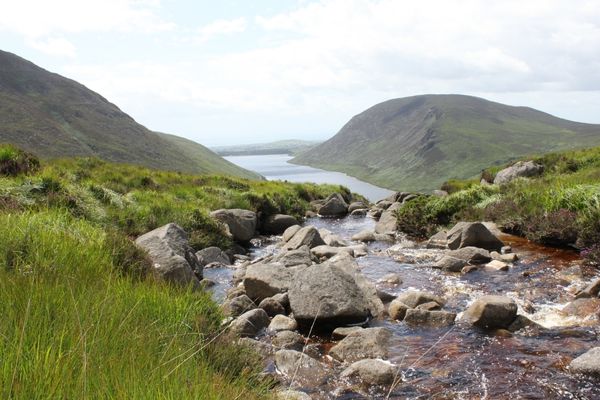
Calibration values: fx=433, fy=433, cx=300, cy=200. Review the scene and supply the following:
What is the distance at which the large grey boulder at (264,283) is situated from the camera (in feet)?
37.2

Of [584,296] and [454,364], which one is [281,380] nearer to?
[454,364]

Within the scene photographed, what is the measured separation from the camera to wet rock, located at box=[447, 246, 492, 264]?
14.6 meters

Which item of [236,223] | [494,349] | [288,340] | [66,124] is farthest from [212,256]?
[66,124]

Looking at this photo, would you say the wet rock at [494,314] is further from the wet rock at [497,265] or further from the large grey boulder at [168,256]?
the large grey boulder at [168,256]

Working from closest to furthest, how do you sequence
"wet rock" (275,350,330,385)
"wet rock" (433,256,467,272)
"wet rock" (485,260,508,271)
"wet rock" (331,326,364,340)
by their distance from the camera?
"wet rock" (275,350,330,385) < "wet rock" (331,326,364,340) < "wet rock" (485,260,508,271) < "wet rock" (433,256,467,272)

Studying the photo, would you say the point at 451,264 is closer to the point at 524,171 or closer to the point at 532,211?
the point at 532,211

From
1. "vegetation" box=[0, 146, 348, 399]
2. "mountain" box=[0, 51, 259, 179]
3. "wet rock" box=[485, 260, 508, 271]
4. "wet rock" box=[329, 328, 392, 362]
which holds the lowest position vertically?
"wet rock" box=[329, 328, 392, 362]

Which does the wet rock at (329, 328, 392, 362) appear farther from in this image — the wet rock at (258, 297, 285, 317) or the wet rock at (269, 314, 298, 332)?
the wet rock at (258, 297, 285, 317)

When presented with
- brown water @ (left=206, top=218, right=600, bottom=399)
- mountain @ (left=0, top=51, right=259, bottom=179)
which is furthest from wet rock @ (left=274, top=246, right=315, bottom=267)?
mountain @ (left=0, top=51, right=259, bottom=179)

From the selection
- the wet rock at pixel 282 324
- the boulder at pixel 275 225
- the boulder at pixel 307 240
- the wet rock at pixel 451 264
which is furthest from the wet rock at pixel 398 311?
the boulder at pixel 275 225

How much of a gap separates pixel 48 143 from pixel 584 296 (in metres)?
84.0

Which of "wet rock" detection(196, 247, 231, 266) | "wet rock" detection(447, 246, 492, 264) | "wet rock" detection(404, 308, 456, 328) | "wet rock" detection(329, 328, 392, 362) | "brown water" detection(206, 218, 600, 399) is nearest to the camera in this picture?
"brown water" detection(206, 218, 600, 399)

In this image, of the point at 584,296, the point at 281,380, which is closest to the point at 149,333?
the point at 281,380

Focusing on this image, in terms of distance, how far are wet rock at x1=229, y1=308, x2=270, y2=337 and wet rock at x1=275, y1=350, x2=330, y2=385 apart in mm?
1398
